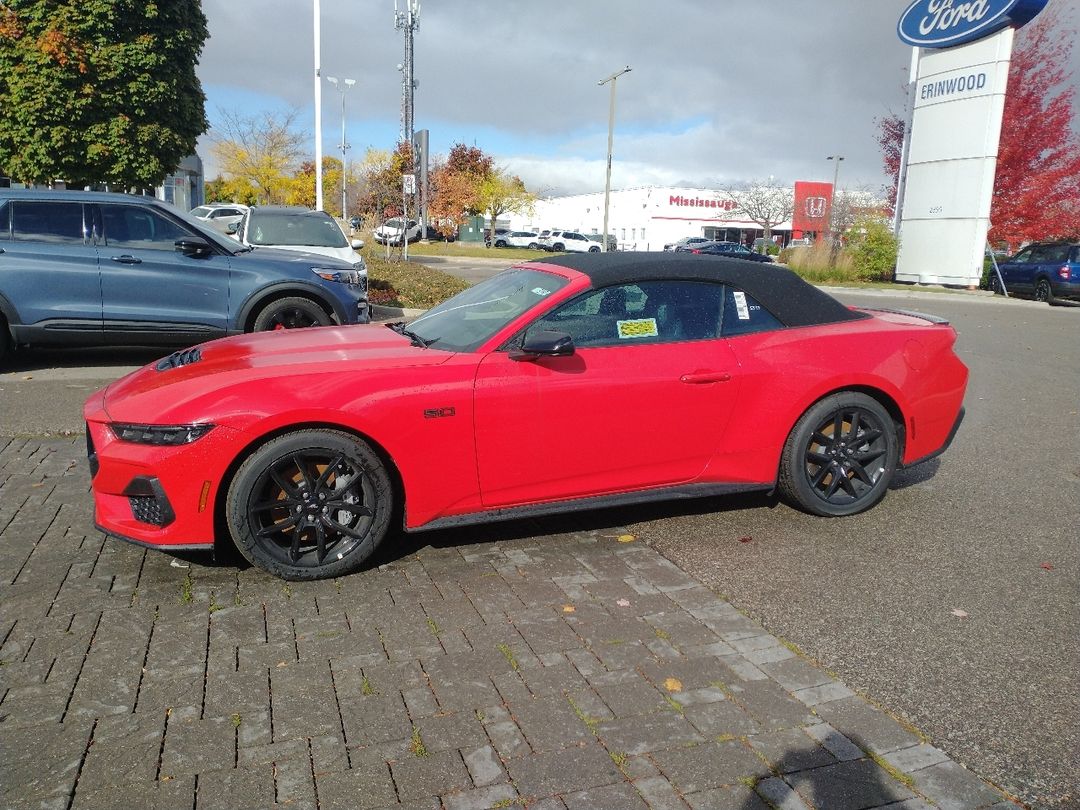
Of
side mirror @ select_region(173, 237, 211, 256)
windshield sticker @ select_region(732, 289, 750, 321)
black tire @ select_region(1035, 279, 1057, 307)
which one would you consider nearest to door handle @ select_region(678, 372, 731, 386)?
windshield sticker @ select_region(732, 289, 750, 321)

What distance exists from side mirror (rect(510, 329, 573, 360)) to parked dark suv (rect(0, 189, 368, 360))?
5.42 meters

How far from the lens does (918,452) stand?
495 cm

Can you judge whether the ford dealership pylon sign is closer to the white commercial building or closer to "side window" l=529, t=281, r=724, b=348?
"side window" l=529, t=281, r=724, b=348

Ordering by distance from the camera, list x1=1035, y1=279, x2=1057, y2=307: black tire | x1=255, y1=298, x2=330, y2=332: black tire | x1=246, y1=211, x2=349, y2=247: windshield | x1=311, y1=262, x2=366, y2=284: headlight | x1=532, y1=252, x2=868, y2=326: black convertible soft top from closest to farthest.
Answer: x1=532, y1=252, x2=868, y2=326: black convertible soft top < x1=255, y1=298, x2=330, y2=332: black tire < x1=311, y1=262, x2=366, y2=284: headlight < x1=246, y1=211, x2=349, y2=247: windshield < x1=1035, y1=279, x2=1057, y2=307: black tire

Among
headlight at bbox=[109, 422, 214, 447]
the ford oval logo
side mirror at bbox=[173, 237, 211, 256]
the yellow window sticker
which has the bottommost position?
headlight at bbox=[109, 422, 214, 447]

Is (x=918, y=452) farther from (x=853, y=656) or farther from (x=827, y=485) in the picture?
(x=853, y=656)

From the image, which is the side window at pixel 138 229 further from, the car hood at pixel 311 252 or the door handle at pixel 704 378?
the door handle at pixel 704 378

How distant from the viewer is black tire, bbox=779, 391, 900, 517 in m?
4.64

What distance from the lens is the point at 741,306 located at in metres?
4.63

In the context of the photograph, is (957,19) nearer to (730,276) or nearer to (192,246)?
(192,246)

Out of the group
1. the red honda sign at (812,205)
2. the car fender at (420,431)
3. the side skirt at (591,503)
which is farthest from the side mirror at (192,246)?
the red honda sign at (812,205)

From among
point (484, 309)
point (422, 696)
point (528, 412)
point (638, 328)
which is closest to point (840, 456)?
point (638, 328)

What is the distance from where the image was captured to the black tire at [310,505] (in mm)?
3742

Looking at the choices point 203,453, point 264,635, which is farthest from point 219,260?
point 264,635
